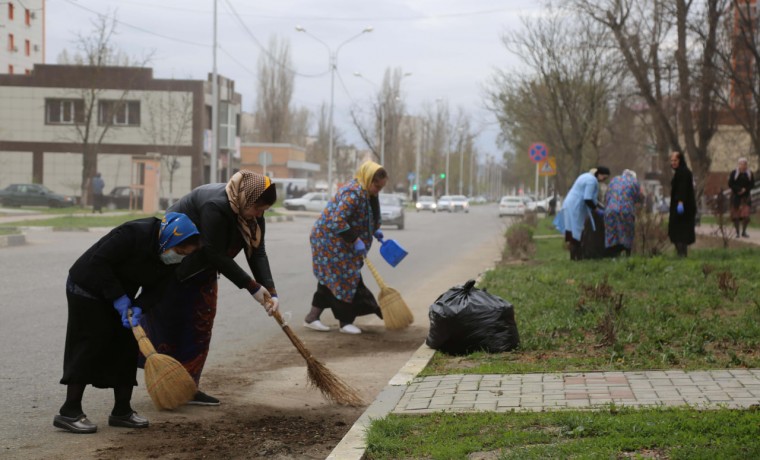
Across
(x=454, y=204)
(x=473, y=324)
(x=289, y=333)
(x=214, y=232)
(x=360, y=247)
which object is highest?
(x=214, y=232)

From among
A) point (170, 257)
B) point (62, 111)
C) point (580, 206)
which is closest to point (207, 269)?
point (170, 257)

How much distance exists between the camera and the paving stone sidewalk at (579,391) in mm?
5871

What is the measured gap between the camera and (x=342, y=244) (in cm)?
1010

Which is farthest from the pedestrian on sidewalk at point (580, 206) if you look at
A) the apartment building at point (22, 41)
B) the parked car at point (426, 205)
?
the apartment building at point (22, 41)

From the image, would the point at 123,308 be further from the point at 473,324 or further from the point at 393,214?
the point at 393,214

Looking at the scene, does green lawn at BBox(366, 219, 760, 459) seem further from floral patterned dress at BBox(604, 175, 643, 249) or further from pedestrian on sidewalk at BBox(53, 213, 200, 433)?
pedestrian on sidewalk at BBox(53, 213, 200, 433)

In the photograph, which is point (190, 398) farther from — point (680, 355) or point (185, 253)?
point (680, 355)

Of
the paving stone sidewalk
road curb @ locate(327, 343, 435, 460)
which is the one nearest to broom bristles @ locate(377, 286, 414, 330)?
road curb @ locate(327, 343, 435, 460)

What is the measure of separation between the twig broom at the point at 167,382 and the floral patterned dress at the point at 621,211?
9.84 m

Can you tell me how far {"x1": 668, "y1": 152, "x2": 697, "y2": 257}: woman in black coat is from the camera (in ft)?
49.6

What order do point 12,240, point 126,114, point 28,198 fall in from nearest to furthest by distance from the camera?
1. point 12,240
2. point 28,198
3. point 126,114

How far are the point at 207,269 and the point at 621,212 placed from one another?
9.69 m

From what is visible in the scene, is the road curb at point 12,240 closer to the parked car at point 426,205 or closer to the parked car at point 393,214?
the parked car at point 393,214

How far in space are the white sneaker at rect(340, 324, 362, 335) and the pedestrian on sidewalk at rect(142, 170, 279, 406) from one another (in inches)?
146
